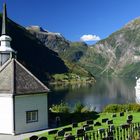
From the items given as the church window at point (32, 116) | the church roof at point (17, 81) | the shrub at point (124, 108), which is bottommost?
the church window at point (32, 116)

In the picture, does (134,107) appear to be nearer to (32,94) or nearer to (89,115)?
(89,115)

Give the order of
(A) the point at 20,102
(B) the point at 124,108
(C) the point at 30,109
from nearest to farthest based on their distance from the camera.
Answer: (A) the point at 20,102 < (C) the point at 30,109 < (B) the point at 124,108

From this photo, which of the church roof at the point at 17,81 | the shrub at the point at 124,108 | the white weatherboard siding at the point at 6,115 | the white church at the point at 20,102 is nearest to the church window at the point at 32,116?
the white church at the point at 20,102

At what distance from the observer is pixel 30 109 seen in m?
42.3

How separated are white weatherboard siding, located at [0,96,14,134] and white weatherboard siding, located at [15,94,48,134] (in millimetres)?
628

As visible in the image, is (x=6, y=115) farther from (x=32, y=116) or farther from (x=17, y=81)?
(x=17, y=81)

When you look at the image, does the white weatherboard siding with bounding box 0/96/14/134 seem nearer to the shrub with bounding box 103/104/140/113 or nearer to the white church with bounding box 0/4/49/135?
the white church with bounding box 0/4/49/135

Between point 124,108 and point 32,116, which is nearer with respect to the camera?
point 32,116

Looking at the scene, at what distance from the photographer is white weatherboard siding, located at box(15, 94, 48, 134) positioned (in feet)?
135

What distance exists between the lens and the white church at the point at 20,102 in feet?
134

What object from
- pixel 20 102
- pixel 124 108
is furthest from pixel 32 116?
pixel 124 108

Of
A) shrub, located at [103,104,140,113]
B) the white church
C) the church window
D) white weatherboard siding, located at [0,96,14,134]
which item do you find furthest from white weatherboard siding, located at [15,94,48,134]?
shrub, located at [103,104,140,113]

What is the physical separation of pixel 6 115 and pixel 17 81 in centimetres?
407

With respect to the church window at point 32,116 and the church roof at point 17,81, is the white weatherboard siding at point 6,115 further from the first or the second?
the church window at point 32,116
